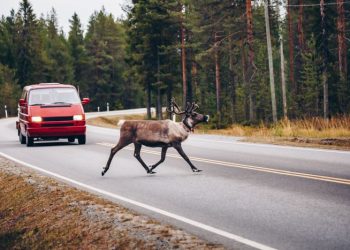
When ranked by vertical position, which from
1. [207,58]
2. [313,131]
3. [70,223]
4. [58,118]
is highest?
[207,58]

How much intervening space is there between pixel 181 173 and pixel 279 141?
26.2 feet

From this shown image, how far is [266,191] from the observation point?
9.05m

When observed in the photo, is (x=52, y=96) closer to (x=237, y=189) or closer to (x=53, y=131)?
(x=53, y=131)

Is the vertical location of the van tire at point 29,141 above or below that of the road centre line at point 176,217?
above

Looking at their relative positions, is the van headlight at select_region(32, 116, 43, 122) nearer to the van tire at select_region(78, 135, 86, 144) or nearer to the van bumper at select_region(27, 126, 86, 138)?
the van bumper at select_region(27, 126, 86, 138)

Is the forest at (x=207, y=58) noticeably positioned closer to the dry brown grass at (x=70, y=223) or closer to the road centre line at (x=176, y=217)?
the road centre line at (x=176, y=217)

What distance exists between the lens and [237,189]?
9391 mm

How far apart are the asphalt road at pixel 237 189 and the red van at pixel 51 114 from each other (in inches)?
75.2

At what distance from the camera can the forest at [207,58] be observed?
39656 millimetres

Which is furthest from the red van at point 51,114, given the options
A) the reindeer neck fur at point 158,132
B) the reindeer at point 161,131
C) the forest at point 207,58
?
the forest at point 207,58

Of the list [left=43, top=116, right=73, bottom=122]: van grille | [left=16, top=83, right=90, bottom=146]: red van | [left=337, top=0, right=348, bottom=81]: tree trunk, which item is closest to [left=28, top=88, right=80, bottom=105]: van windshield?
[left=16, top=83, right=90, bottom=146]: red van

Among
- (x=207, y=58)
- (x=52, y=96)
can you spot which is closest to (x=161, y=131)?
(x=52, y=96)

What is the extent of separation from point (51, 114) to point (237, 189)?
1087 cm

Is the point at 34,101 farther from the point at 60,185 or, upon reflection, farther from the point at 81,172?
the point at 60,185
